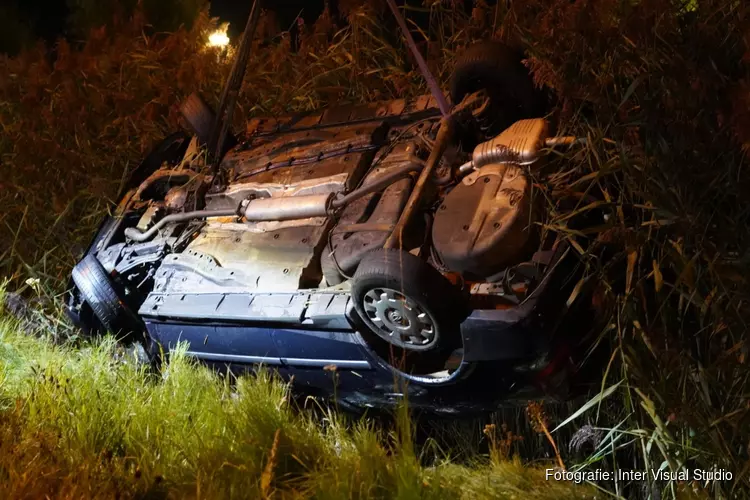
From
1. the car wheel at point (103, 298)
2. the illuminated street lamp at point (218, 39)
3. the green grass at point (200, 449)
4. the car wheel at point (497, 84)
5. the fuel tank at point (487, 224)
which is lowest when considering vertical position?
the green grass at point (200, 449)

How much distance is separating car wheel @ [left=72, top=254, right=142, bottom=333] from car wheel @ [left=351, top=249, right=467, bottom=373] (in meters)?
2.00

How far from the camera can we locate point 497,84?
11.2 feet

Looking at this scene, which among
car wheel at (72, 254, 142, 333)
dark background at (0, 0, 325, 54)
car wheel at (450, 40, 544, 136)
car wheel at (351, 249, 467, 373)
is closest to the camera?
car wheel at (351, 249, 467, 373)

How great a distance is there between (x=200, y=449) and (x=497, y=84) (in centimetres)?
215

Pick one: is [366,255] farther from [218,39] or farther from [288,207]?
[218,39]

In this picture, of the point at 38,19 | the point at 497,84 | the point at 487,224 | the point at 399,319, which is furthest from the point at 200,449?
the point at 38,19

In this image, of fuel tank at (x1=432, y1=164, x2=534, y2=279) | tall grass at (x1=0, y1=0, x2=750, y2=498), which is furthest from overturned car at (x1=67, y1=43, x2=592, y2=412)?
tall grass at (x1=0, y1=0, x2=750, y2=498)

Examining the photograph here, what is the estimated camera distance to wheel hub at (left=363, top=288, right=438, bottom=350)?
2.72 metres

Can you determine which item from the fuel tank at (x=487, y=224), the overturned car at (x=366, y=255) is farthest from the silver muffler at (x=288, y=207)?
the fuel tank at (x=487, y=224)

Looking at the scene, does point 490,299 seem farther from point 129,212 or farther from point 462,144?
point 129,212

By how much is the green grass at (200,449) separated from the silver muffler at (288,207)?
33.1 inches

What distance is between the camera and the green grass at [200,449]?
2.38 m

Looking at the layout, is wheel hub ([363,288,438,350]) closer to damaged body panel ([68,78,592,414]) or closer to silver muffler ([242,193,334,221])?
damaged body panel ([68,78,592,414])

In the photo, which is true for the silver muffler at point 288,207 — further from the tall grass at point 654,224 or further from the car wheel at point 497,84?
the tall grass at point 654,224
